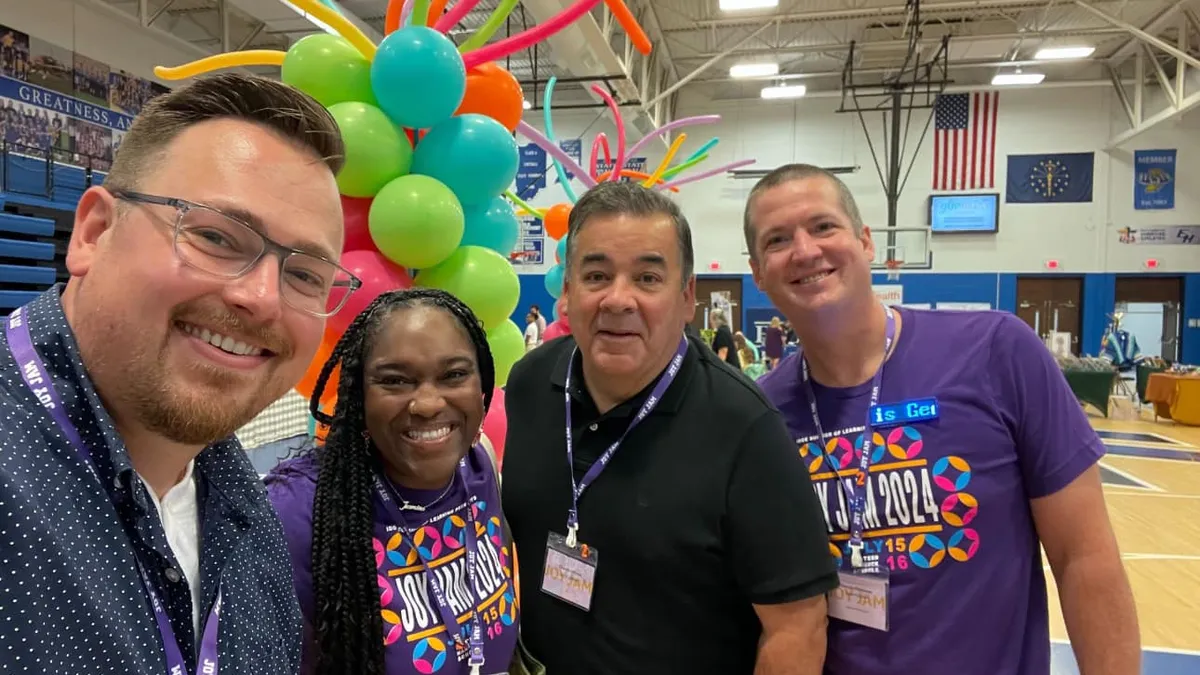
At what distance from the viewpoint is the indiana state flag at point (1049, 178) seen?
15.5 m

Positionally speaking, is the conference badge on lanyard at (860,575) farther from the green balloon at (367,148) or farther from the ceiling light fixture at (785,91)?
the ceiling light fixture at (785,91)

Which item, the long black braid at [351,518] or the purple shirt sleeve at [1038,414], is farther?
the purple shirt sleeve at [1038,414]

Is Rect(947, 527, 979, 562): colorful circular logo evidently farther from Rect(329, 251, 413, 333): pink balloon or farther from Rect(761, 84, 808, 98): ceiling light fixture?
Rect(761, 84, 808, 98): ceiling light fixture

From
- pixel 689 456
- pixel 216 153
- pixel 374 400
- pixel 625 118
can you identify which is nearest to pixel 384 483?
pixel 374 400

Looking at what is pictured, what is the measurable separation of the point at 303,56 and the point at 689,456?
2.11 m

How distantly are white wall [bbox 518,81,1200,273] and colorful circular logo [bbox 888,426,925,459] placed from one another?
15.3 metres

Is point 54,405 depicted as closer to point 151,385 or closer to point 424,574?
point 151,385

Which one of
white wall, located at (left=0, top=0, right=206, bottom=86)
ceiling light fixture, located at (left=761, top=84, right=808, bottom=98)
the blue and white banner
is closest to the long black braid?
the blue and white banner

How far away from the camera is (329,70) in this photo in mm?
2564

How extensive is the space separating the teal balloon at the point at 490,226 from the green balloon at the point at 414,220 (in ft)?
1.29

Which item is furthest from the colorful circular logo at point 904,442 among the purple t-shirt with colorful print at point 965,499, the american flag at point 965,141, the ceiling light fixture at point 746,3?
the american flag at point 965,141

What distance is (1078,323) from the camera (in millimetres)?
15750

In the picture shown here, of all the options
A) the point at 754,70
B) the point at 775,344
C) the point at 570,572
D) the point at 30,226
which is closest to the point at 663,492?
the point at 570,572

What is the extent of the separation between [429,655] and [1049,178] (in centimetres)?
1817
